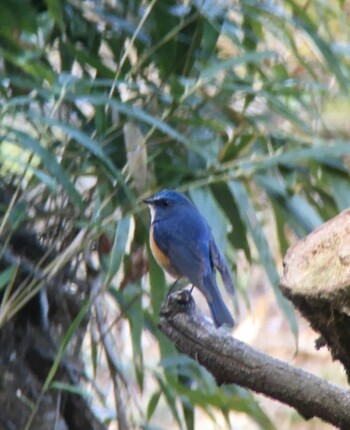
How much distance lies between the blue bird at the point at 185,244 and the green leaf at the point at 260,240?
148mm

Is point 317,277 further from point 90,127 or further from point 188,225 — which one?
point 90,127

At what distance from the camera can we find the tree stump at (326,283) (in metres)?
1.12

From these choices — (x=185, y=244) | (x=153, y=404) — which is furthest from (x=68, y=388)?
(x=185, y=244)

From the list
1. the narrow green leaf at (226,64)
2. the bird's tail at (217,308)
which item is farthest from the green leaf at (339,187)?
the bird's tail at (217,308)

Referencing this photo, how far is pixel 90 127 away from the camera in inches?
85.8

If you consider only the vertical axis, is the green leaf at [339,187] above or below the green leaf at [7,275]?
above

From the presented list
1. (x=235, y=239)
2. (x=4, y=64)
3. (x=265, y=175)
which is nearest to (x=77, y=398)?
(x=235, y=239)

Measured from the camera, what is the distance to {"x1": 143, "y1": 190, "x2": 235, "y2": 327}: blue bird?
1.71m

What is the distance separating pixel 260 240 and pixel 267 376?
2.80 ft

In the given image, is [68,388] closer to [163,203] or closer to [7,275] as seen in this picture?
[7,275]

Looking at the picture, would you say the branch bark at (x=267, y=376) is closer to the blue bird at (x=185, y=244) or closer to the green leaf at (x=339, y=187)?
the blue bird at (x=185, y=244)

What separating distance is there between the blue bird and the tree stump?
0.42 meters

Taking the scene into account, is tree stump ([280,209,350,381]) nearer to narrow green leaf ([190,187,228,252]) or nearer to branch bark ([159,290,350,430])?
branch bark ([159,290,350,430])

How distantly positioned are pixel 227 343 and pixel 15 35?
110 centimetres
